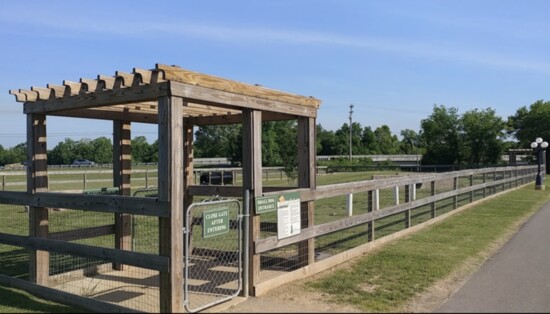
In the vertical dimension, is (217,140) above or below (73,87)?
above

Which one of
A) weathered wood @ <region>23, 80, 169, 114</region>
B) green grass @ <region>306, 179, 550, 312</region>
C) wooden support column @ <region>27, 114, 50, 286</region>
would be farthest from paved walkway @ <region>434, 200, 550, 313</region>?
wooden support column @ <region>27, 114, 50, 286</region>

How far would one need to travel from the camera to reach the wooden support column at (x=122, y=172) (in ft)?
27.0

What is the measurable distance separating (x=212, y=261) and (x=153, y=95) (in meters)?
3.91

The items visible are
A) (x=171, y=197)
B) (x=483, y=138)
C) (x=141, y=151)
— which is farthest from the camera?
(x=141, y=151)

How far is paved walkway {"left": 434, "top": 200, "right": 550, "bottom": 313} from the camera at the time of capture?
5531mm

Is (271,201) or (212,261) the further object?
(212,261)

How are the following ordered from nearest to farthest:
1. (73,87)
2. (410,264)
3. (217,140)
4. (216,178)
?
(73,87) → (410,264) → (216,178) → (217,140)

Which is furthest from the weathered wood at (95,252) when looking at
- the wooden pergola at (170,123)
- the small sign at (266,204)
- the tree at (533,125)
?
the tree at (533,125)

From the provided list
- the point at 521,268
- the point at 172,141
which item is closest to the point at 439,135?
the point at 521,268

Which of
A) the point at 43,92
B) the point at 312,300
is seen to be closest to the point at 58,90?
the point at 43,92

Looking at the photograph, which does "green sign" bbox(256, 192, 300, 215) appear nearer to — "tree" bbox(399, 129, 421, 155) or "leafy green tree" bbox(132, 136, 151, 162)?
"leafy green tree" bbox(132, 136, 151, 162)

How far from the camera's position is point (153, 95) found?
530 centimetres

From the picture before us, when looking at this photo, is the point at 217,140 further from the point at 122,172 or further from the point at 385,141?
the point at 122,172

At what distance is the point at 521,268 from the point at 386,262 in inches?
81.9
